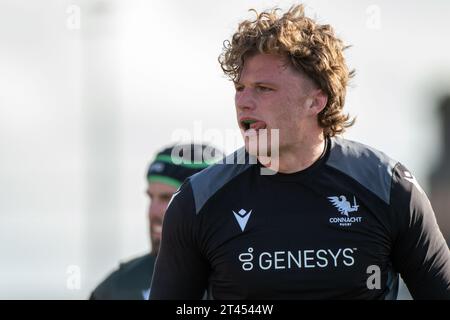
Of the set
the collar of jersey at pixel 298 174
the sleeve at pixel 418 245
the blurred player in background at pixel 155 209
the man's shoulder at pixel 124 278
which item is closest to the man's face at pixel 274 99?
the collar of jersey at pixel 298 174

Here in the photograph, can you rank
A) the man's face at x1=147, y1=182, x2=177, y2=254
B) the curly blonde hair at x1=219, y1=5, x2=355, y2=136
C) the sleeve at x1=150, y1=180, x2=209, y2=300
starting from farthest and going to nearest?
the man's face at x1=147, y1=182, x2=177, y2=254, the curly blonde hair at x1=219, y1=5, x2=355, y2=136, the sleeve at x1=150, y1=180, x2=209, y2=300

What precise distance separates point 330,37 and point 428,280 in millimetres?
1370

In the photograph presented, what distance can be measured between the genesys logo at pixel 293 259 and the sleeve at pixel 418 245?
0.28m

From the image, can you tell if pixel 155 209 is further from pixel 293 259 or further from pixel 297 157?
pixel 293 259

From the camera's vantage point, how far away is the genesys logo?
4.96m

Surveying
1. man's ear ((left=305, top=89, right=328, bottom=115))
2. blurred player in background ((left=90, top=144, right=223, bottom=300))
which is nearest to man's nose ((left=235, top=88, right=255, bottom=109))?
man's ear ((left=305, top=89, right=328, bottom=115))

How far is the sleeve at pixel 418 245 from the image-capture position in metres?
5.02

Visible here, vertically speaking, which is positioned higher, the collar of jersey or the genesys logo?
the collar of jersey

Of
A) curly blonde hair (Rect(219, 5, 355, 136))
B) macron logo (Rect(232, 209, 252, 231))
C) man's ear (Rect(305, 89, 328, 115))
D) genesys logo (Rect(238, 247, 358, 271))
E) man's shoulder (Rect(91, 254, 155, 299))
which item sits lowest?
man's shoulder (Rect(91, 254, 155, 299))

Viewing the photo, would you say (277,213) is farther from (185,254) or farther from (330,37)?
(330,37)

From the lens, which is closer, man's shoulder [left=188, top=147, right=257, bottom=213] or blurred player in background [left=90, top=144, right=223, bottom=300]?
man's shoulder [left=188, top=147, right=257, bottom=213]

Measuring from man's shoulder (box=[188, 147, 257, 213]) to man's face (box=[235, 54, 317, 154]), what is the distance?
0.64 ft

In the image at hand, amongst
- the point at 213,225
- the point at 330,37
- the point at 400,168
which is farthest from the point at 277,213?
the point at 330,37

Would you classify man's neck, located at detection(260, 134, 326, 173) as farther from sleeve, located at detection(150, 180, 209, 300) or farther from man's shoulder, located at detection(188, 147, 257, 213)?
sleeve, located at detection(150, 180, 209, 300)
